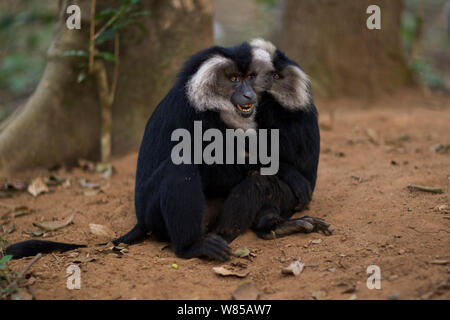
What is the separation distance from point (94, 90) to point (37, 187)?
1.36 m

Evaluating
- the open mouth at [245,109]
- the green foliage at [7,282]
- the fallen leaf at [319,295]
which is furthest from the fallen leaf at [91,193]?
the fallen leaf at [319,295]

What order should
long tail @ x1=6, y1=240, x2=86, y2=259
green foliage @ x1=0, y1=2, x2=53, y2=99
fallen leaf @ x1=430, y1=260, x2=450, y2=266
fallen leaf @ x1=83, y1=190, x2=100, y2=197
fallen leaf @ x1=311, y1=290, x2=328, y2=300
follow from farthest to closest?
green foliage @ x1=0, y1=2, x2=53, y2=99 < fallen leaf @ x1=83, y1=190, x2=100, y2=197 < long tail @ x1=6, y1=240, x2=86, y2=259 < fallen leaf @ x1=430, y1=260, x2=450, y2=266 < fallen leaf @ x1=311, y1=290, x2=328, y2=300

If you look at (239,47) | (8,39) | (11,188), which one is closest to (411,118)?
(239,47)

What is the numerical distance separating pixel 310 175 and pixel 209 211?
0.90 m

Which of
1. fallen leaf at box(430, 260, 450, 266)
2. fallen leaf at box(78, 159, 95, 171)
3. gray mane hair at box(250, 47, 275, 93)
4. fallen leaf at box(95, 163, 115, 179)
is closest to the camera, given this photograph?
fallen leaf at box(430, 260, 450, 266)

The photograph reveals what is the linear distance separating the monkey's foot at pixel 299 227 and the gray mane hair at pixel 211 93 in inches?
32.0

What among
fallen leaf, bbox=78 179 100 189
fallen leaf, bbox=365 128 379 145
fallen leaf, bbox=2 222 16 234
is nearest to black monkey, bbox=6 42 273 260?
fallen leaf, bbox=2 222 16 234

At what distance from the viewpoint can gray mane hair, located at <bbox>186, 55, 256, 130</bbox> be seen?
308 cm

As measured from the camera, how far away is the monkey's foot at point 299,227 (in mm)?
3104

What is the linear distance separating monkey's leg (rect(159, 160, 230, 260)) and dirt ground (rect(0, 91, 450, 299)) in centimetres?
10

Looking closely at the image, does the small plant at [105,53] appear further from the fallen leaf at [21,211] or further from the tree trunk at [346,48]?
Answer: the tree trunk at [346,48]

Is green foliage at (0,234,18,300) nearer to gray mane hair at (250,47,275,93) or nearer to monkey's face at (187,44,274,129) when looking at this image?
monkey's face at (187,44,274,129)

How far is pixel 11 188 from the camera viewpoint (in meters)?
4.46
